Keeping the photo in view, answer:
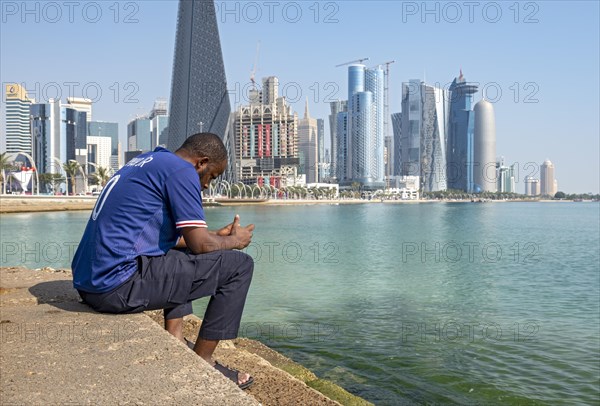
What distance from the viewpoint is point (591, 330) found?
32.8 ft

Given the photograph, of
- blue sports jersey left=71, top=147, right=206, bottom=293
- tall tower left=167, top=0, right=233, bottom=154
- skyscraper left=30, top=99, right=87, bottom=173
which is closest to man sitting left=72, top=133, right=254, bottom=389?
blue sports jersey left=71, top=147, right=206, bottom=293

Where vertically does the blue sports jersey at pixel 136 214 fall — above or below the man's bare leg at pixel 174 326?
above

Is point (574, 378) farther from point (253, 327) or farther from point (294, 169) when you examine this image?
point (294, 169)

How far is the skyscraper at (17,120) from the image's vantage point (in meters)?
186

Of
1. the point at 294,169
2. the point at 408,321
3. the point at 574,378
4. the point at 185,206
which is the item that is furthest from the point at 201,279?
the point at 294,169

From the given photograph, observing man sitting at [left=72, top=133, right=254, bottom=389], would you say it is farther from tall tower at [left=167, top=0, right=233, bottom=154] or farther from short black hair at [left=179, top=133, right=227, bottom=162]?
tall tower at [left=167, top=0, right=233, bottom=154]

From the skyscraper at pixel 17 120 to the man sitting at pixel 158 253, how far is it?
205m

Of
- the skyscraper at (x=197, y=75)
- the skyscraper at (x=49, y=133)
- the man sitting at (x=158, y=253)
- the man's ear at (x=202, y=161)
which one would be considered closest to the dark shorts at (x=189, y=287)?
the man sitting at (x=158, y=253)

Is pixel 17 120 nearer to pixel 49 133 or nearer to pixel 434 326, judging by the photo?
pixel 49 133

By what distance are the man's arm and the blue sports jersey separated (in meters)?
0.05

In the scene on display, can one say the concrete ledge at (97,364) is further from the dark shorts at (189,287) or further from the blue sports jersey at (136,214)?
→ the blue sports jersey at (136,214)

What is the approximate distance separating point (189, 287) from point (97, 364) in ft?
2.42

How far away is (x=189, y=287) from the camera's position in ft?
10.7

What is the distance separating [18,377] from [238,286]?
127 centimetres
